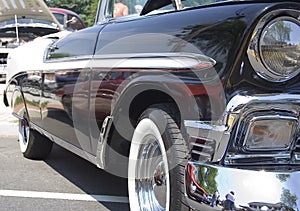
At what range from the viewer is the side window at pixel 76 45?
3316mm

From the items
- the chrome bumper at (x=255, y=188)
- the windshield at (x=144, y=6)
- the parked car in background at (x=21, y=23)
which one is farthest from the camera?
the parked car in background at (x=21, y=23)

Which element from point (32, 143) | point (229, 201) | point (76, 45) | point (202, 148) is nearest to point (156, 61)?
point (202, 148)

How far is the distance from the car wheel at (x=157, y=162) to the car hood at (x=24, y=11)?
9342 mm

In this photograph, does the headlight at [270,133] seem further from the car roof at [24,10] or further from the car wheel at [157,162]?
the car roof at [24,10]

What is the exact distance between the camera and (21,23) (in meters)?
12.1

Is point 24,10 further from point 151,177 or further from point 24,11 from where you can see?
point 151,177

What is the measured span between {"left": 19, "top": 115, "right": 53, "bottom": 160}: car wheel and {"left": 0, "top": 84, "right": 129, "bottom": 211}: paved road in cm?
9

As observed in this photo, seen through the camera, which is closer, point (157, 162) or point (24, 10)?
point (157, 162)

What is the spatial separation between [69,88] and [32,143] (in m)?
1.83

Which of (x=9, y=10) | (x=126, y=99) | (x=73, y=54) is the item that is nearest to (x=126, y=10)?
(x=73, y=54)

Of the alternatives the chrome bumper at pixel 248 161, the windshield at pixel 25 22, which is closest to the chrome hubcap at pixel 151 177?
the chrome bumper at pixel 248 161

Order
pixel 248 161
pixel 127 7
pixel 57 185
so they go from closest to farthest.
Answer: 1. pixel 248 161
2. pixel 127 7
3. pixel 57 185

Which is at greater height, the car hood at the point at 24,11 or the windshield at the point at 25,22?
the car hood at the point at 24,11

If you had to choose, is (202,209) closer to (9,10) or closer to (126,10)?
(126,10)
